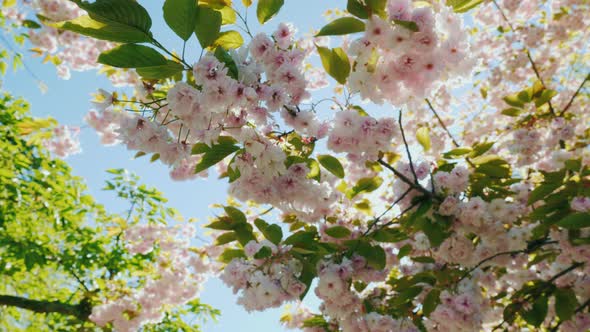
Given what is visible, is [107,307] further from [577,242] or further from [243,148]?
[577,242]

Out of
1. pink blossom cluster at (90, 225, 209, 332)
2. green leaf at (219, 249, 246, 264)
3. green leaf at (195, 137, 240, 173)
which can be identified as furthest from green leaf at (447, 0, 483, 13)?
pink blossom cluster at (90, 225, 209, 332)

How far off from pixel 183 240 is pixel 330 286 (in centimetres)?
507

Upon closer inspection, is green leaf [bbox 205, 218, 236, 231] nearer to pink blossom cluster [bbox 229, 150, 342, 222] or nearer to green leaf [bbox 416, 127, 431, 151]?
pink blossom cluster [bbox 229, 150, 342, 222]

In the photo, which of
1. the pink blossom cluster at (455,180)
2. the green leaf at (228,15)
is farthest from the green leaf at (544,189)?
the green leaf at (228,15)

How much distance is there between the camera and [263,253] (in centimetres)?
171

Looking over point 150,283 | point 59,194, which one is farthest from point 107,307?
point 59,194

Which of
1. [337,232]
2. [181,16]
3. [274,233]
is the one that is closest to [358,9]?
[181,16]

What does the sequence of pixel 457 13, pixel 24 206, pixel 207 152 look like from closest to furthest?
pixel 457 13, pixel 207 152, pixel 24 206

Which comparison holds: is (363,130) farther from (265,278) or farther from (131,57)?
(131,57)

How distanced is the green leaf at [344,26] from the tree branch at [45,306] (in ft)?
15.8

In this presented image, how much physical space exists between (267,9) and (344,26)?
13.0 inches

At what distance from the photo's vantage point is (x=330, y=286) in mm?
1835

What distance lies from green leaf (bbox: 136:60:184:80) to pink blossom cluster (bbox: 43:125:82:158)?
187 inches

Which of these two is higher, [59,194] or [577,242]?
[59,194]
